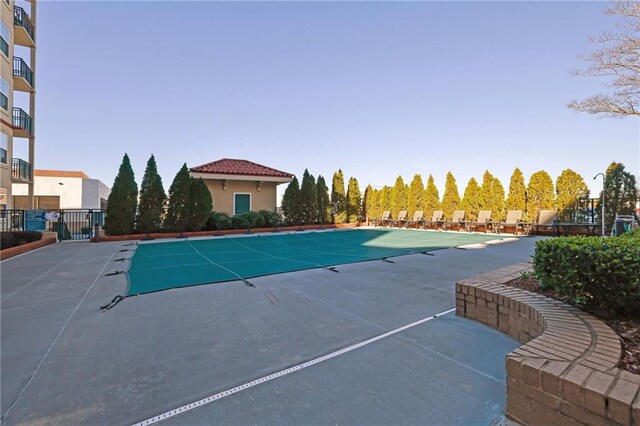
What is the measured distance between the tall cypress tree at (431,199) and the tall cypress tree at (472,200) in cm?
156

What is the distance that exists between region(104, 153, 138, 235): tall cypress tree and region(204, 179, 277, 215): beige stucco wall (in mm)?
4018

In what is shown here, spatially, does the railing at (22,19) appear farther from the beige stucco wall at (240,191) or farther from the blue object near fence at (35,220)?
the beige stucco wall at (240,191)

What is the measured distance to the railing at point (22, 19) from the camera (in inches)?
548

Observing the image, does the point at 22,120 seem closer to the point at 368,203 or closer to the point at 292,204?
the point at 292,204

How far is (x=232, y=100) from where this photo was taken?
1399 centimetres

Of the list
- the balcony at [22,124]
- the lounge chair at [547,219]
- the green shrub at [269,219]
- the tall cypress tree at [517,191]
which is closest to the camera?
the lounge chair at [547,219]

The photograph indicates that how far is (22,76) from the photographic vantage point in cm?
1416

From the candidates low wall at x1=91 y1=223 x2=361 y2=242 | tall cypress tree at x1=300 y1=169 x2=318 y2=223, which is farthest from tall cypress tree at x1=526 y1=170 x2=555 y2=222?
tall cypress tree at x1=300 y1=169 x2=318 y2=223


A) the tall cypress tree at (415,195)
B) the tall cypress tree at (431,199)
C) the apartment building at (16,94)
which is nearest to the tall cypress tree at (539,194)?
the tall cypress tree at (431,199)

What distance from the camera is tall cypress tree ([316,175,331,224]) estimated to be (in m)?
17.5

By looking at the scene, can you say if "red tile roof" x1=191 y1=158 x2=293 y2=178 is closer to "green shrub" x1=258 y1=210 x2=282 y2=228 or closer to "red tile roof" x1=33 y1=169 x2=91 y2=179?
"green shrub" x1=258 y1=210 x2=282 y2=228

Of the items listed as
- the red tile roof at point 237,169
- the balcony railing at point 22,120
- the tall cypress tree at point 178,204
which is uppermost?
the balcony railing at point 22,120

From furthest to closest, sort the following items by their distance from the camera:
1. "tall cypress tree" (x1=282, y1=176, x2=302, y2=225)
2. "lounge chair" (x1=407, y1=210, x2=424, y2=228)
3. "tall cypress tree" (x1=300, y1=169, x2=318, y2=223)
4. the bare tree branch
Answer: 1. "lounge chair" (x1=407, y1=210, x2=424, y2=228)
2. "tall cypress tree" (x1=300, y1=169, x2=318, y2=223)
3. "tall cypress tree" (x1=282, y1=176, x2=302, y2=225)
4. the bare tree branch

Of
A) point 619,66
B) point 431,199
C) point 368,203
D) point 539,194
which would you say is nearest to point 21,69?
point 368,203
